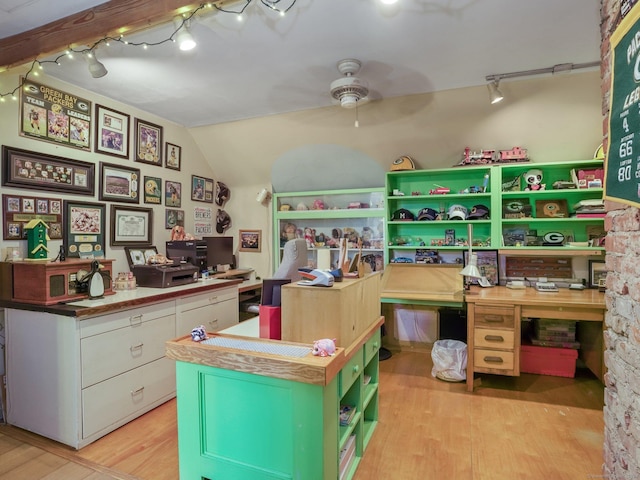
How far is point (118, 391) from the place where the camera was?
231cm

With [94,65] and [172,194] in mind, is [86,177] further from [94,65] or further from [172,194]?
[94,65]

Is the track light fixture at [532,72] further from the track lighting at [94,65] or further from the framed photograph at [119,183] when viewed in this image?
the framed photograph at [119,183]

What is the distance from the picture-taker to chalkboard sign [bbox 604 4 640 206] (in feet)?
3.59

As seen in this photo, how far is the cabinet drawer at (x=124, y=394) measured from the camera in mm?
2146

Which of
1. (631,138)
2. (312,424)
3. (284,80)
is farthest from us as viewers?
(284,80)

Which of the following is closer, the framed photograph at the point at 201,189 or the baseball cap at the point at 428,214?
the baseball cap at the point at 428,214

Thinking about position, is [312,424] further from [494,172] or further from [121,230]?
[494,172]

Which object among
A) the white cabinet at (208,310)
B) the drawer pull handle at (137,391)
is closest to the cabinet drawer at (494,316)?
the white cabinet at (208,310)

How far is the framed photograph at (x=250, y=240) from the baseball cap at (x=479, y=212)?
2.50 metres

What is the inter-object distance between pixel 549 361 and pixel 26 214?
14.3 ft

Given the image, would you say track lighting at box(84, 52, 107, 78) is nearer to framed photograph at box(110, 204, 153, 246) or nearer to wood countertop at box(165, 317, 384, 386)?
framed photograph at box(110, 204, 153, 246)

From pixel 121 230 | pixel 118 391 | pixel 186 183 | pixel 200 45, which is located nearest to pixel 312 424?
pixel 118 391

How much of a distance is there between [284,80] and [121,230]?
1.99m

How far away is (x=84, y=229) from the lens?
2.94 meters
